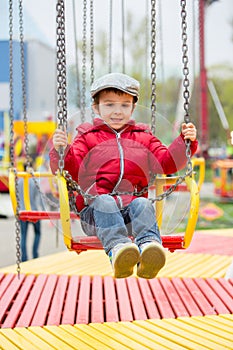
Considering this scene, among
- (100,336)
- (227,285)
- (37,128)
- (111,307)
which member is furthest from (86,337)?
(37,128)

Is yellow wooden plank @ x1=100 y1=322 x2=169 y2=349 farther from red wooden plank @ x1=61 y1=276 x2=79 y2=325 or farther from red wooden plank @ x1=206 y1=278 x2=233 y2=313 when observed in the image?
red wooden plank @ x1=206 y1=278 x2=233 y2=313

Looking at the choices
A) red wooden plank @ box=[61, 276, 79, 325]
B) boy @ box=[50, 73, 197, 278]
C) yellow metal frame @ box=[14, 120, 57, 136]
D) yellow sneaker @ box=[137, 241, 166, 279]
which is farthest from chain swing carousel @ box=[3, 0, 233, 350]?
yellow metal frame @ box=[14, 120, 57, 136]

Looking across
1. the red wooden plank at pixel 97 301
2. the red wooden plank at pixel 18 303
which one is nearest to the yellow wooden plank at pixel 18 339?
the red wooden plank at pixel 18 303

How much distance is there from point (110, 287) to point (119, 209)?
184 centimetres

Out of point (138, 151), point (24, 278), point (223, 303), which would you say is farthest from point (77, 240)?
point (24, 278)

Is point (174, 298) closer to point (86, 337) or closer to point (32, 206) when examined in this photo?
point (86, 337)

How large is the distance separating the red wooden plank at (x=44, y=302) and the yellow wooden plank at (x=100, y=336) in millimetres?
252

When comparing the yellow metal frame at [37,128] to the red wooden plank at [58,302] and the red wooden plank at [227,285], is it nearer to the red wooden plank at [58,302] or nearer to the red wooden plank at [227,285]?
the red wooden plank at [58,302]

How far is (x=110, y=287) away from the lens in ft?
15.3

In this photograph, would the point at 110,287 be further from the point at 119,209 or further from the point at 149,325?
the point at 119,209

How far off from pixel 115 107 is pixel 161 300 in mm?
1740

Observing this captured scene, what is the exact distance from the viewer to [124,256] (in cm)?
268

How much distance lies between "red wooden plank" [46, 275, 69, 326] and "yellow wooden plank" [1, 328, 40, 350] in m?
0.27

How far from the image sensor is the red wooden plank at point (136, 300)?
398cm
